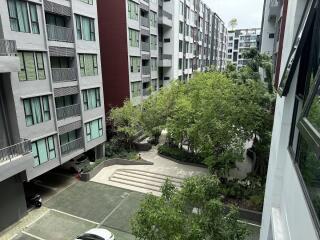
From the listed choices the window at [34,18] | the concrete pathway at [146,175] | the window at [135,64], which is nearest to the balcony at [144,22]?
the window at [135,64]

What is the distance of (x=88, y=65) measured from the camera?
19.2 m

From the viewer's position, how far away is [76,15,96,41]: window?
17.9 meters

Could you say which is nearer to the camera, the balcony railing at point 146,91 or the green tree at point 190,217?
the green tree at point 190,217

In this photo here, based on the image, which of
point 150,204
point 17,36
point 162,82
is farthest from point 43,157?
point 162,82

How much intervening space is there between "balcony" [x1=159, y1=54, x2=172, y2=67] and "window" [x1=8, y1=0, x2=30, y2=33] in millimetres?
22467

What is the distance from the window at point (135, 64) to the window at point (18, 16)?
1281 centimetres

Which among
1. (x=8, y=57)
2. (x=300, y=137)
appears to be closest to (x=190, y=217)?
(x=300, y=137)

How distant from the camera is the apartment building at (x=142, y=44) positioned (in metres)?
24.7

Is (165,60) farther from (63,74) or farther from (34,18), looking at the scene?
(34,18)

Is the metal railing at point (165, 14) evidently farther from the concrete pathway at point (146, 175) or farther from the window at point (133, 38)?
the concrete pathway at point (146, 175)

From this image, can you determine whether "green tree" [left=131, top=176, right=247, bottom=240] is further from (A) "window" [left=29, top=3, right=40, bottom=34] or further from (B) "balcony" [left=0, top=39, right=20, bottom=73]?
(A) "window" [left=29, top=3, right=40, bottom=34]

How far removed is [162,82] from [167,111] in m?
13.8

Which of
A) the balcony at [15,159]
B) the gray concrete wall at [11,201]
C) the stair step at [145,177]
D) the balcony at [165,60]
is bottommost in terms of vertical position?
the stair step at [145,177]

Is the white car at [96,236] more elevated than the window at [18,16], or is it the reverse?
the window at [18,16]
